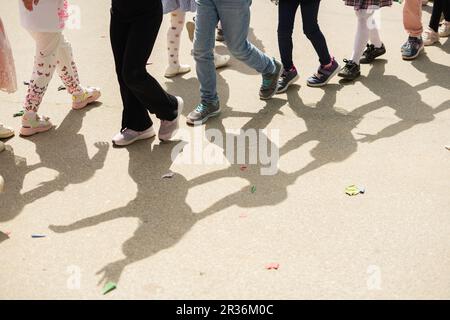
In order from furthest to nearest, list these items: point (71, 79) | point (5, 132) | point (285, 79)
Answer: point (285, 79)
point (71, 79)
point (5, 132)

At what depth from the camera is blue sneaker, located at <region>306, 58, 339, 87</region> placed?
16.7 feet

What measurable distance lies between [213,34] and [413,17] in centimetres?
219

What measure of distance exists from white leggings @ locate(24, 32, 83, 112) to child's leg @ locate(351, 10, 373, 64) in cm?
241

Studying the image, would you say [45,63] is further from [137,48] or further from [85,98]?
[137,48]

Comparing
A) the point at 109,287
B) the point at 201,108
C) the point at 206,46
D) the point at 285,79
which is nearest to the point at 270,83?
the point at 285,79

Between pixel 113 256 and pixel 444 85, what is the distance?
3271mm

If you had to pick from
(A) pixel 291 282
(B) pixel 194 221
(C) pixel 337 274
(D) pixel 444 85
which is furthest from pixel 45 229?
(D) pixel 444 85

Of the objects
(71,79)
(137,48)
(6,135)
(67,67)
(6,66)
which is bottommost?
(6,135)

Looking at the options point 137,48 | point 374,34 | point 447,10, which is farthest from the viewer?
point 447,10

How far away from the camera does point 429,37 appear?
5793mm

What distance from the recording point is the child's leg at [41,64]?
13.9ft

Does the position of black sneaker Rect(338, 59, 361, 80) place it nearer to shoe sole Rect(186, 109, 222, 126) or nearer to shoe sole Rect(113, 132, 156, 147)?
shoe sole Rect(186, 109, 222, 126)

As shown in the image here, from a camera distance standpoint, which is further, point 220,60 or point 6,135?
point 220,60

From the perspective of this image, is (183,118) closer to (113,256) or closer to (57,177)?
(57,177)
